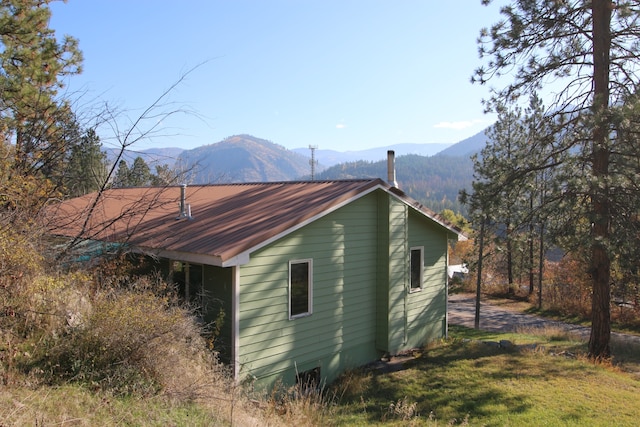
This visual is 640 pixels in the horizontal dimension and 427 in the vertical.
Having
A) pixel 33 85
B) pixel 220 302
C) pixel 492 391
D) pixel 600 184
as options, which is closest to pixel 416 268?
pixel 492 391

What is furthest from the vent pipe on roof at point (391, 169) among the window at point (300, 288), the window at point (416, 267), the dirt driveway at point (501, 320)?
the dirt driveway at point (501, 320)

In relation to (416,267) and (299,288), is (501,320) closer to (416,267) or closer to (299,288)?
(416,267)

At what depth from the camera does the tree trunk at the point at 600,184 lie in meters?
10.8

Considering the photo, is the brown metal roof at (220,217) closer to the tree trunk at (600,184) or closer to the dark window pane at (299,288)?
the dark window pane at (299,288)

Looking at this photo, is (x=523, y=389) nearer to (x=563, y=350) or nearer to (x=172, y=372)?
(x=563, y=350)

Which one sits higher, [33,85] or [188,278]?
[33,85]

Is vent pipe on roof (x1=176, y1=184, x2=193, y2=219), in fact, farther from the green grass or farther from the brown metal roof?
the green grass

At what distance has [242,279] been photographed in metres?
8.22

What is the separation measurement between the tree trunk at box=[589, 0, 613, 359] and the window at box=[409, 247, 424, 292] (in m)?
4.29

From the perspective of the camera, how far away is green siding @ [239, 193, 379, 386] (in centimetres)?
852

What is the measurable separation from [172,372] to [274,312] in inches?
126

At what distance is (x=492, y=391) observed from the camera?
9.15m

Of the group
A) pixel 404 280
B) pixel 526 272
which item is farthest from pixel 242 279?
pixel 526 272

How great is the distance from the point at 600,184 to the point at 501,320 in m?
14.7
